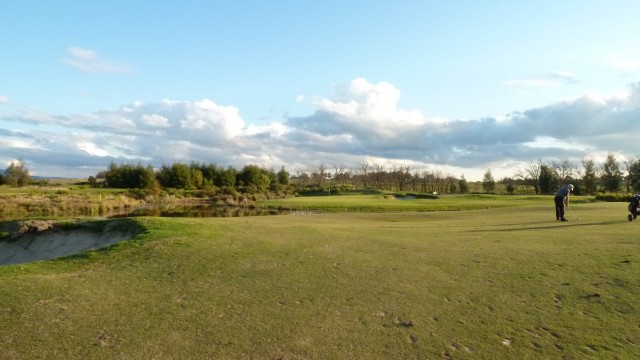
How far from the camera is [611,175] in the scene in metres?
88.1

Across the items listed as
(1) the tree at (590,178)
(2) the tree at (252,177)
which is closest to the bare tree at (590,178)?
(1) the tree at (590,178)

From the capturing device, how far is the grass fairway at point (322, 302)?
22.1 ft

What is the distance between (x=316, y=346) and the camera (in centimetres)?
674

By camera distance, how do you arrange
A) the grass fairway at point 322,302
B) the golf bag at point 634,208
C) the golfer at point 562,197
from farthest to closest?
the golfer at point 562,197
the golf bag at point 634,208
the grass fairway at point 322,302

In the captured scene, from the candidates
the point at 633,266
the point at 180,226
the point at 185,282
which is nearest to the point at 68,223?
the point at 180,226

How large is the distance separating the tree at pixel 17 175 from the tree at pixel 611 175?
375ft

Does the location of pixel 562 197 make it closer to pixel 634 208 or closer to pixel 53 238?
pixel 634 208

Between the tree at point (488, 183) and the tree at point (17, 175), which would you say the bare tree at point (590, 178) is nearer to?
the tree at point (488, 183)

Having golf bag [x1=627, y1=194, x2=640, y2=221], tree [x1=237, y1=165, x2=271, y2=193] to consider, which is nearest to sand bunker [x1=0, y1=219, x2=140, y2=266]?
golf bag [x1=627, y1=194, x2=640, y2=221]

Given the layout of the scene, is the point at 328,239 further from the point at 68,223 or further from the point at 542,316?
the point at 68,223

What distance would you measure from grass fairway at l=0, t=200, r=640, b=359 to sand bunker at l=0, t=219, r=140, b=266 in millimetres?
6293

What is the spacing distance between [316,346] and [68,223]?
19.6 metres

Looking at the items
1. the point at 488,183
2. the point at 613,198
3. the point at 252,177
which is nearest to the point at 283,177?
the point at 252,177

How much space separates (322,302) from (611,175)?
9880 centimetres
